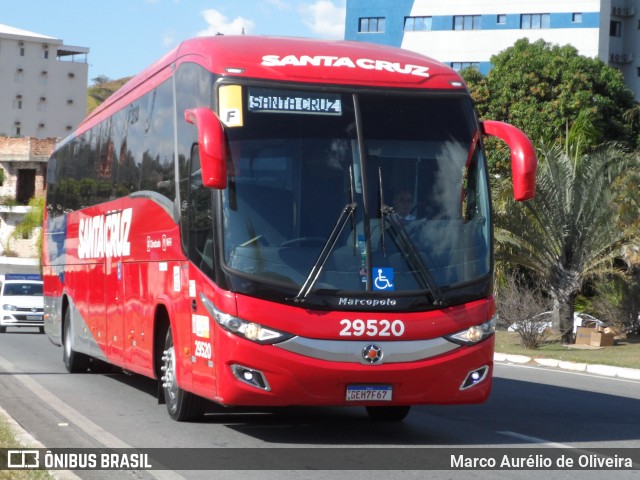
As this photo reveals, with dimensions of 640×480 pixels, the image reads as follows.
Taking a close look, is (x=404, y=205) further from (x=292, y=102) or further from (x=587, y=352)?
(x=587, y=352)

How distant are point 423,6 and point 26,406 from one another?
A: 66780 millimetres

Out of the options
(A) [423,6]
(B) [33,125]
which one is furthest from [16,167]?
(B) [33,125]

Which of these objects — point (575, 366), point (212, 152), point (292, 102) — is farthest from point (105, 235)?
point (575, 366)

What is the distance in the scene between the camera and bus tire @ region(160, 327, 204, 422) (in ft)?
38.7

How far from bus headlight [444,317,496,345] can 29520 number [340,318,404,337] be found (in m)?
0.49

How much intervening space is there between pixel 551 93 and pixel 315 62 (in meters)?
46.2

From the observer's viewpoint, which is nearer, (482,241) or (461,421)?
(482,241)

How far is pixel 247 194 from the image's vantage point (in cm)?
1024

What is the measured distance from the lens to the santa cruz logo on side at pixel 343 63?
35.6 ft

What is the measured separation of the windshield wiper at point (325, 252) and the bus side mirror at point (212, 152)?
3.46ft

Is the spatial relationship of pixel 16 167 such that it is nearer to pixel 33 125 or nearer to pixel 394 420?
pixel 33 125

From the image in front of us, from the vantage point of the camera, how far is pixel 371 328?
33.0ft

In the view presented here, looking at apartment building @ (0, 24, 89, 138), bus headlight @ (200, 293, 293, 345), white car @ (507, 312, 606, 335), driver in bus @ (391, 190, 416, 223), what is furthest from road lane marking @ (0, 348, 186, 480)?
apartment building @ (0, 24, 89, 138)

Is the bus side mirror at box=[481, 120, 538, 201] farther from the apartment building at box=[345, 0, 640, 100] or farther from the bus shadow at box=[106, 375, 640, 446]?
the apartment building at box=[345, 0, 640, 100]
